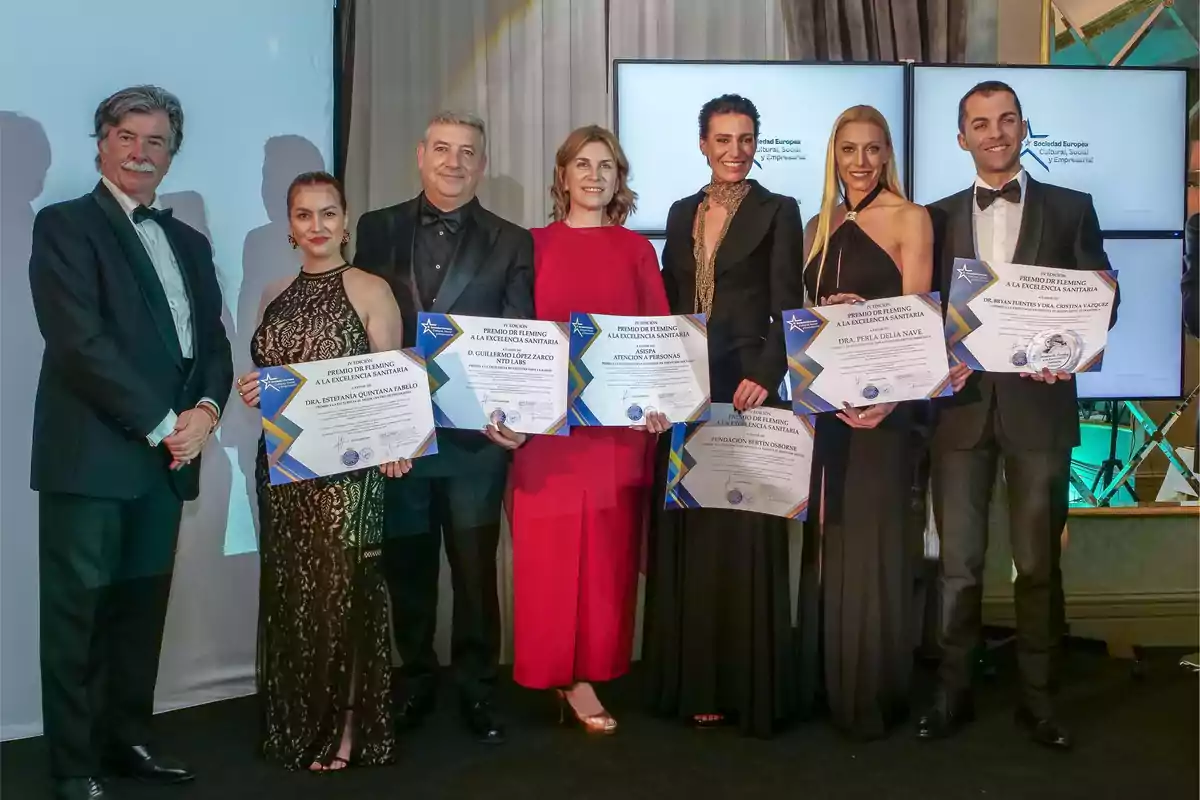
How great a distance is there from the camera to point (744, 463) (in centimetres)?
271

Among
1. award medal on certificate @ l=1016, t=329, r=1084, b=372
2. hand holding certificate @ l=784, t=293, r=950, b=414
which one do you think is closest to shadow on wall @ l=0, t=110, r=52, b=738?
hand holding certificate @ l=784, t=293, r=950, b=414

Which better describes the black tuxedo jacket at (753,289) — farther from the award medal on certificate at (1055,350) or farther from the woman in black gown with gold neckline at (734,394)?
the award medal on certificate at (1055,350)

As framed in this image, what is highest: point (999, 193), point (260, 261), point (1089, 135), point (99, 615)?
point (1089, 135)

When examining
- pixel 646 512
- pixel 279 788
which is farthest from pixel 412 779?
pixel 646 512

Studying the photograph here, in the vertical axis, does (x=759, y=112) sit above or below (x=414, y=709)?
above

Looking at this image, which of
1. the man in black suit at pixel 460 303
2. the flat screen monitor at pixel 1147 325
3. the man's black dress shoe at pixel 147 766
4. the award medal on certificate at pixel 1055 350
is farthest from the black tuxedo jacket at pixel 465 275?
the flat screen monitor at pixel 1147 325

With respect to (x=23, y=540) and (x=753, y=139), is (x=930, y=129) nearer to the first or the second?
(x=753, y=139)

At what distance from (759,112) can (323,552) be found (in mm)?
2096

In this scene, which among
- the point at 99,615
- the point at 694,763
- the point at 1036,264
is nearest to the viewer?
the point at 99,615

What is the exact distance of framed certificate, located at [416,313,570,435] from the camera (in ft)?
8.42

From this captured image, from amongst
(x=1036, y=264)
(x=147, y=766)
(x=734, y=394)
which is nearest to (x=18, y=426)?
(x=147, y=766)

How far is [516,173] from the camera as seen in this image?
3.37m

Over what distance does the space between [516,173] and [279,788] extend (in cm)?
207

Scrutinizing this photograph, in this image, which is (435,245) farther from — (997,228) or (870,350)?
(997,228)
